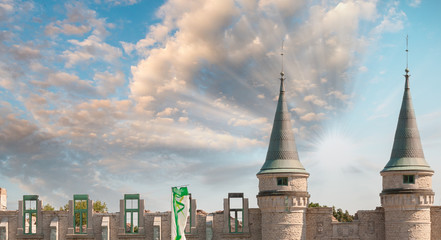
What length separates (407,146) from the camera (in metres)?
56.9

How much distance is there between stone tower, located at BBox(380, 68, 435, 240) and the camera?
55219 mm

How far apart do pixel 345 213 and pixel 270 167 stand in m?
57.7

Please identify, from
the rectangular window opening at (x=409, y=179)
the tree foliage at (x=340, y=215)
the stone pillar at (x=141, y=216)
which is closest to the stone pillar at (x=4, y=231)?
the stone pillar at (x=141, y=216)

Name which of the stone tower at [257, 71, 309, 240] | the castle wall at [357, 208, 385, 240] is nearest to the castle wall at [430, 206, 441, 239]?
the castle wall at [357, 208, 385, 240]

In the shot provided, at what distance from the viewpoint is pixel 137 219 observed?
58.2 m

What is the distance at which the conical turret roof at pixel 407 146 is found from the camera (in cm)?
5612

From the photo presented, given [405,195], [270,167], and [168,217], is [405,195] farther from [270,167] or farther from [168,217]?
[168,217]

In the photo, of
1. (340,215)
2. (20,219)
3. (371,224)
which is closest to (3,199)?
(20,219)

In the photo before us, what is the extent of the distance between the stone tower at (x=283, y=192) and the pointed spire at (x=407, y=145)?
8.23 metres

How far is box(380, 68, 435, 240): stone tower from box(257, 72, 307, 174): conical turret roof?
26.3 feet

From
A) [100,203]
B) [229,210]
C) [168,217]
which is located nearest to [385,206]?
[229,210]

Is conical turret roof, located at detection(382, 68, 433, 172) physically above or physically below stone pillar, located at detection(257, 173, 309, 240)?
above

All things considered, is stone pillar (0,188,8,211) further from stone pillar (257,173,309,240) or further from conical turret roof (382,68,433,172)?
conical turret roof (382,68,433,172)

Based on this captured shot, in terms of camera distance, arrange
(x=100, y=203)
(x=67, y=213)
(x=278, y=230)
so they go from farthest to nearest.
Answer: (x=100, y=203) < (x=67, y=213) < (x=278, y=230)
